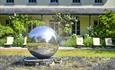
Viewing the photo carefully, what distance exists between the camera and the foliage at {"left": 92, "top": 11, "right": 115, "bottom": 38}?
129 ft

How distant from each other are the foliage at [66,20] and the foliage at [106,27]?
10.8ft

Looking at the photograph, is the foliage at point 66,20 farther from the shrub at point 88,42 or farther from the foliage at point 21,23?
the shrub at point 88,42

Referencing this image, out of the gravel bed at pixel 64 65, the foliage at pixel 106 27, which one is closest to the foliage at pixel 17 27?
the foliage at pixel 106 27

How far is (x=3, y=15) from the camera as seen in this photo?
49188 mm

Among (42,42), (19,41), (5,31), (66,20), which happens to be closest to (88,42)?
(19,41)

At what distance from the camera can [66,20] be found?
4453 cm

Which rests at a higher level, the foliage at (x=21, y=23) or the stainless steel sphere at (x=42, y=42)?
the stainless steel sphere at (x=42, y=42)

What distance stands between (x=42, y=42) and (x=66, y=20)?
26315mm

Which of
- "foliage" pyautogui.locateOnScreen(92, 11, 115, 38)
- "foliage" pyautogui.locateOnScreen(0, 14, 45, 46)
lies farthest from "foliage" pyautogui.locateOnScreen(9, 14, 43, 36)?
"foliage" pyautogui.locateOnScreen(92, 11, 115, 38)

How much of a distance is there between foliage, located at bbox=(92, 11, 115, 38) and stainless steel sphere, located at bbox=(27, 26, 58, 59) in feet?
69.6

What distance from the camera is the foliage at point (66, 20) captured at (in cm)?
4345

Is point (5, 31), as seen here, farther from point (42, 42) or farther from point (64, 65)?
point (64, 65)

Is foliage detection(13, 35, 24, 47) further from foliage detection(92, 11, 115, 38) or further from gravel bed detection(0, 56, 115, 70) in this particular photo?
gravel bed detection(0, 56, 115, 70)

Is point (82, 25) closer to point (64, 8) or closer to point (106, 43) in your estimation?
point (64, 8)
